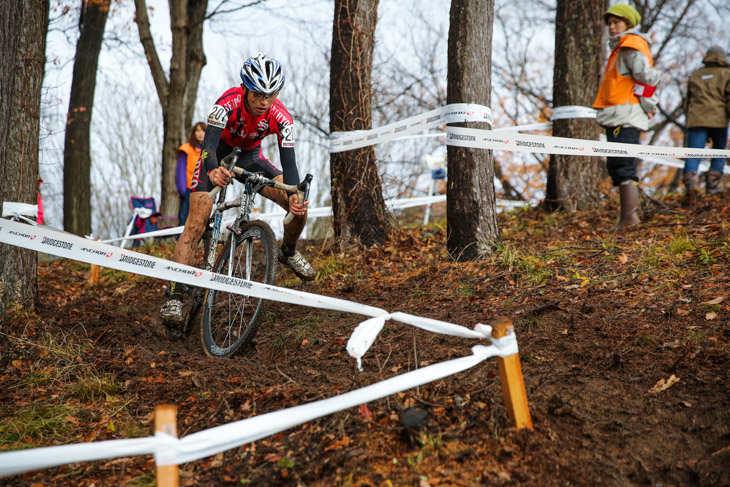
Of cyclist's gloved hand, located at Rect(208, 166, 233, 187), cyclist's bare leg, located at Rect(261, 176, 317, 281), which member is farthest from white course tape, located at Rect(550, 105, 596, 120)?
cyclist's gloved hand, located at Rect(208, 166, 233, 187)

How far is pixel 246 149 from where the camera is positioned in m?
5.25

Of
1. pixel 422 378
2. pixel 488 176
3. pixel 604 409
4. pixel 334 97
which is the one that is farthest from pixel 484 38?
pixel 422 378

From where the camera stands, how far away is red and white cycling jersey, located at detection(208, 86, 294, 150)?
466 centimetres

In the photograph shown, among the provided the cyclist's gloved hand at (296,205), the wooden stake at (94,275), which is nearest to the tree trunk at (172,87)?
the wooden stake at (94,275)

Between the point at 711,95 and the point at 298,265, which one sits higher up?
the point at 711,95

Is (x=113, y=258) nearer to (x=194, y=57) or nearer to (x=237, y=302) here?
(x=237, y=302)

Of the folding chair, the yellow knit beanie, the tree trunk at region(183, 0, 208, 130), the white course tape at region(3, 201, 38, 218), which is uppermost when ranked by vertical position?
the tree trunk at region(183, 0, 208, 130)

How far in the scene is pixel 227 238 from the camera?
15.3ft

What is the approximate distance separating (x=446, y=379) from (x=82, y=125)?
40.4 feet

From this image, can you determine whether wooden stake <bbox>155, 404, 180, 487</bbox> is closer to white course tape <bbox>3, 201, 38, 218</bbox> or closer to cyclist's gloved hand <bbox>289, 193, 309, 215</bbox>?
cyclist's gloved hand <bbox>289, 193, 309, 215</bbox>

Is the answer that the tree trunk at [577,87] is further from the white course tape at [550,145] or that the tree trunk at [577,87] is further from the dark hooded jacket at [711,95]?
the white course tape at [550,145]

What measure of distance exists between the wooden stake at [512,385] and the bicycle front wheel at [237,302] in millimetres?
2095

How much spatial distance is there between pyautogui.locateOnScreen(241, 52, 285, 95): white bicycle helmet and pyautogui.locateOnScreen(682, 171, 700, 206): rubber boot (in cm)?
555

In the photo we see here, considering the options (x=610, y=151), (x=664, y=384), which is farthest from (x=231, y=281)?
(x=610, y=151)
